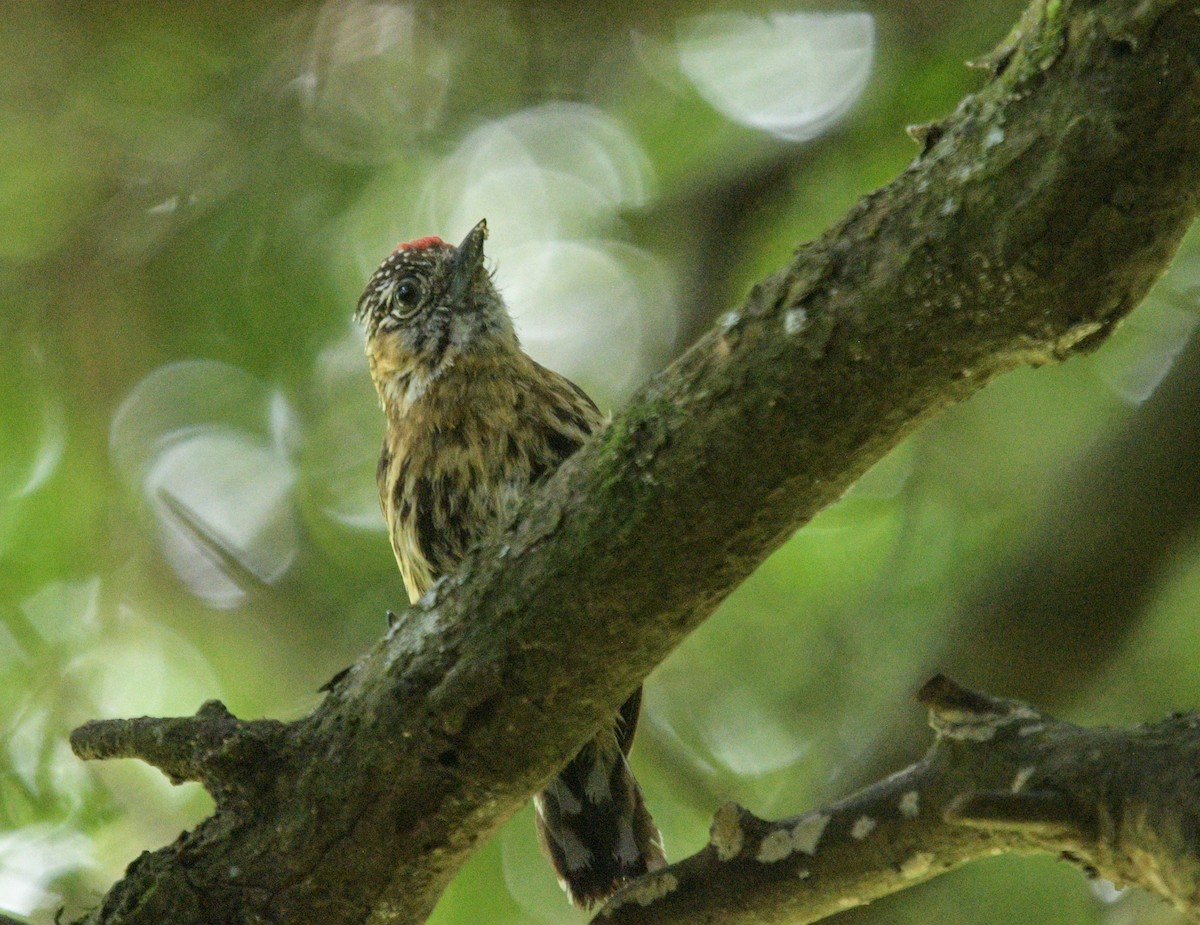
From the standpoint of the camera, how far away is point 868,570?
223 inches

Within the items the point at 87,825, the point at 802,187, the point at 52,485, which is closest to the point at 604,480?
the point at 802,187

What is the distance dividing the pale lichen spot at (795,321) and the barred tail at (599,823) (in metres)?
2.24

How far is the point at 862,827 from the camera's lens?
2721 mm

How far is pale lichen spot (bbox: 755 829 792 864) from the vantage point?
2816mm

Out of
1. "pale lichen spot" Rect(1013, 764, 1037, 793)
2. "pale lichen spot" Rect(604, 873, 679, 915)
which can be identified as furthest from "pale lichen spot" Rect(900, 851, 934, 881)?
"pale lichen spot" Rect(604, 873, 679, 915)

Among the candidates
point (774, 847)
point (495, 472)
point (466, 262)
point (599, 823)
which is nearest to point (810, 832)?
point (774, 847)

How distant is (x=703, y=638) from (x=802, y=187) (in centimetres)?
195

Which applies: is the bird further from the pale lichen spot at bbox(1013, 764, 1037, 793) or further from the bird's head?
the pale lichen spot at bbox(1013, 764, 1037, 793)

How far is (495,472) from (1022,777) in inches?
95.5

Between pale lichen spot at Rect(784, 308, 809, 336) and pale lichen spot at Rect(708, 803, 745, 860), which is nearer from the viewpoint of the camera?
pale lichen spot at Rect(784, 308, 809, 336)

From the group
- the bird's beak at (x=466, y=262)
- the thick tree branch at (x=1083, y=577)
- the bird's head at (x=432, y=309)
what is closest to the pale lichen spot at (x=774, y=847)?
the thick tree branch at (x=1083, y=577)

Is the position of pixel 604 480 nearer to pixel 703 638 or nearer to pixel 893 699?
pixel 893 699

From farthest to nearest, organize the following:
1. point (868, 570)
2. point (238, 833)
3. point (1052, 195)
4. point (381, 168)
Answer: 1. point (381, 168)
2. point (868, 570)
3. point (238, 833)
4. point (1052, 195)

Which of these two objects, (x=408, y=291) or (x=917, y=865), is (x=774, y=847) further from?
(x=408, y=291)
